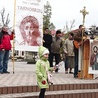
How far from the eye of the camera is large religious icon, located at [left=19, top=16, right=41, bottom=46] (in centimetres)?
1027

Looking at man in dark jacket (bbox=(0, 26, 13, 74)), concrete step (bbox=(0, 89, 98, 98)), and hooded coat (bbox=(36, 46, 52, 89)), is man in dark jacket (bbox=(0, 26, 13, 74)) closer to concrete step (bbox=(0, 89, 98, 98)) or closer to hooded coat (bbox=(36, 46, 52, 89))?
concrete step (bbox=(0, 89, 98, 98))

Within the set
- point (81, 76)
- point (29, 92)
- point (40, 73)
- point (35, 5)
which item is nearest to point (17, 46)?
point (35, 5)

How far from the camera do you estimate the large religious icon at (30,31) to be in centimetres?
1027

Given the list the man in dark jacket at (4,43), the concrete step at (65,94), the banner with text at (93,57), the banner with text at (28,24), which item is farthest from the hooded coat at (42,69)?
the man in dark jacket at (4,43)

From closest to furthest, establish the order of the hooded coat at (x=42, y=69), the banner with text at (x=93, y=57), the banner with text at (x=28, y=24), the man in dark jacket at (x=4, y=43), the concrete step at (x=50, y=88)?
the hooded coat at (x=42, y=69) → the concrete step at (x=50, y=88) → the banner with text at (x=93, y=57) → the banner with text at (x=28, y=24) → the man in dark jacket at (x=4, y=43)

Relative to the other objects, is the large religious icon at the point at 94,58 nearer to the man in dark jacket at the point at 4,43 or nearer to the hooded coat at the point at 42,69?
the man in dark jacket at the point at 4,43

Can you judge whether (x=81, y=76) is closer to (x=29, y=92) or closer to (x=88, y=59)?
(x=88, y=59)

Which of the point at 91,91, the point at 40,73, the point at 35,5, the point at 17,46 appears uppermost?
the point at 35,5

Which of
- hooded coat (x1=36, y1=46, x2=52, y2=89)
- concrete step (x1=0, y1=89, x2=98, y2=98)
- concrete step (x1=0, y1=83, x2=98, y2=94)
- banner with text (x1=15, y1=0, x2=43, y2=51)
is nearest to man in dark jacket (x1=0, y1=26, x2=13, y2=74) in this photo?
banner with text (x1=15, y1=0, x2=43, y2=51)

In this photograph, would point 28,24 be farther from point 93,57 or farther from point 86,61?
point 93,57

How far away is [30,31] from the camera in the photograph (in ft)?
34.1

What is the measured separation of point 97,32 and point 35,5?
223cm

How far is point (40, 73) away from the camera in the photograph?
645 cm

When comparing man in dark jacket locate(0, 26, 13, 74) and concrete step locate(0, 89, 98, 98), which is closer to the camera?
concrete step locate(0, 89, 98, 98)
